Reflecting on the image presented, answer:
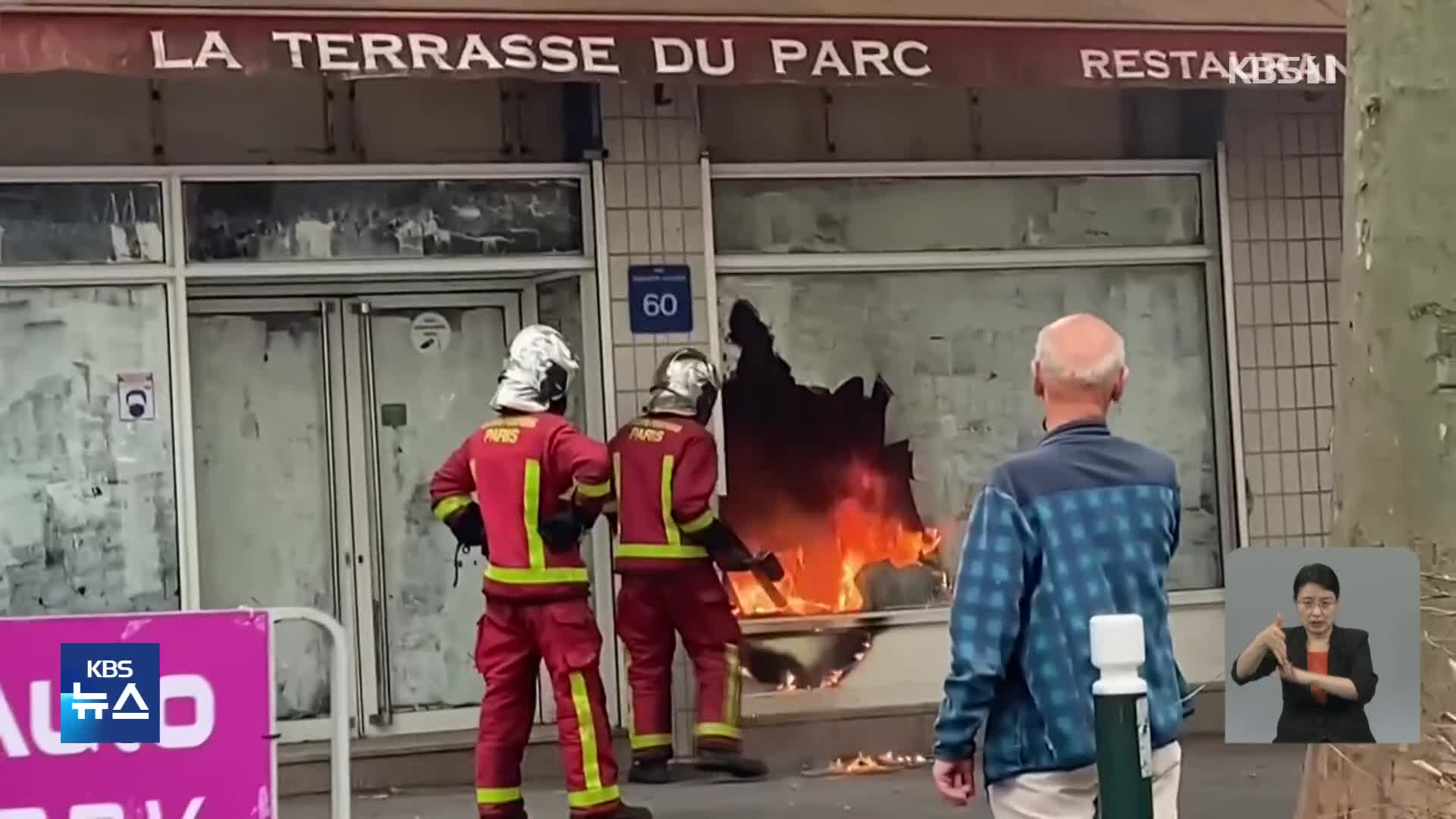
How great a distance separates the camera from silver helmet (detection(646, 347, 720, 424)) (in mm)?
9023

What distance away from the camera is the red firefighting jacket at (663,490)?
8852 mm

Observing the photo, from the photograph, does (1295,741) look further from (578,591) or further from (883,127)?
(883,127)

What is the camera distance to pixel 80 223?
30.0ft

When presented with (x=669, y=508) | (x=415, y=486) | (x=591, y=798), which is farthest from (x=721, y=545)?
(x=415, y=486)

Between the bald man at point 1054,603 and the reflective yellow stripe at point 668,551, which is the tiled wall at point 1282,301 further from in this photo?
the bald man at point 1054,603

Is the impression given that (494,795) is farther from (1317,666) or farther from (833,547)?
(1317,666)

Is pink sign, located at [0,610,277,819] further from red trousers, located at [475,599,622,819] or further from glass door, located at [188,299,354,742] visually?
glass door, located at [188,299,354,742]

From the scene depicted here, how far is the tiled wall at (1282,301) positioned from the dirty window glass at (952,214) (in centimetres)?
31

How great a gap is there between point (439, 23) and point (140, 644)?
14.1 feet

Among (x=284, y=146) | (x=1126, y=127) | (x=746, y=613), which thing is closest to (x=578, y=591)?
(x=746, y=613)

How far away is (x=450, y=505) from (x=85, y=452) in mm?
2097

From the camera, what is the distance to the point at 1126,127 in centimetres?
1055

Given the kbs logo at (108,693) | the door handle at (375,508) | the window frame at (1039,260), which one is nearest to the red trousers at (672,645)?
the window frame at (1039,260)

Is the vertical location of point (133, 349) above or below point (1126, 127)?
below
